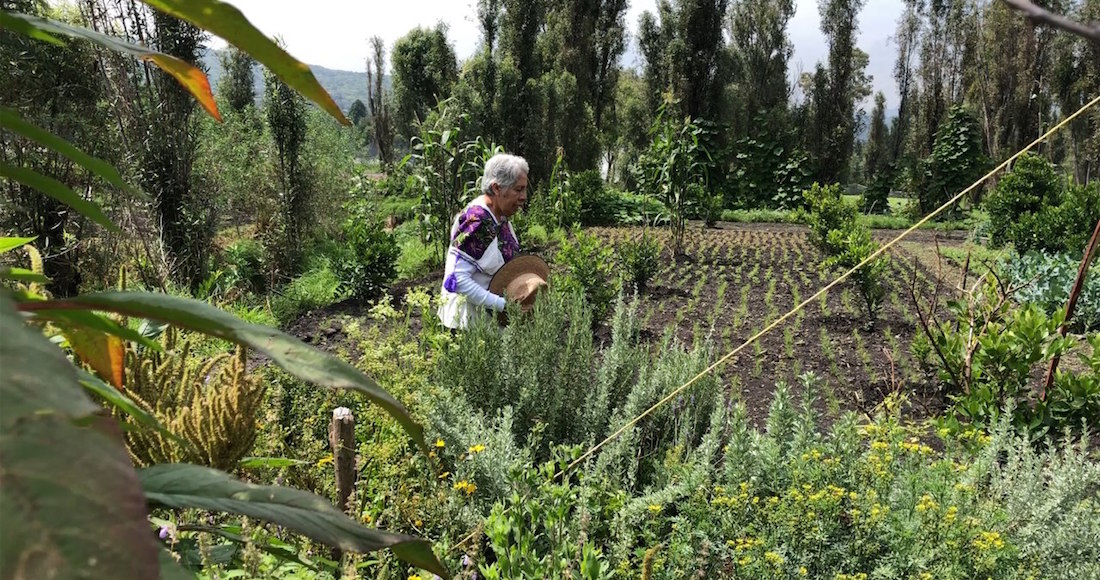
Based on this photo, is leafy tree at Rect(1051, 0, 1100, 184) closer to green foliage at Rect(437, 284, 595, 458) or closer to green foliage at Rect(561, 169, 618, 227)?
green foliage at Rect(561, 169, 618, 227)

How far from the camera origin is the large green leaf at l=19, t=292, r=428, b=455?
44 centimetres

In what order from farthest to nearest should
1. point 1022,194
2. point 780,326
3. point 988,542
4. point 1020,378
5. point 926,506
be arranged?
point 1022,194 → point 780,326 → point 1020,378 → point 926,506 → point 988,542

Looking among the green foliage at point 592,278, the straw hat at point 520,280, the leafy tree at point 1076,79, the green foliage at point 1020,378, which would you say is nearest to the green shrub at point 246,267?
the green foliage at point 592,278

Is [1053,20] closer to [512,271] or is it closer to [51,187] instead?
[51,187]

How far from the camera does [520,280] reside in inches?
148

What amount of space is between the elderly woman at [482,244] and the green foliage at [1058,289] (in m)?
5.13

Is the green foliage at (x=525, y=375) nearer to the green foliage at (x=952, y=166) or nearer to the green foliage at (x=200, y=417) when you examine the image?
the green foliage at (x=200, y=417)

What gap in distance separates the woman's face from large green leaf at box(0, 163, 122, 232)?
3209mm

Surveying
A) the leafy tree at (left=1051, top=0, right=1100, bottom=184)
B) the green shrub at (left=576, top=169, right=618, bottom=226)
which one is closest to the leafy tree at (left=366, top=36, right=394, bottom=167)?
the green shrub at (left=576, top=169, right=618, bottom=226)

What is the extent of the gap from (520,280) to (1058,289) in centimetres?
626

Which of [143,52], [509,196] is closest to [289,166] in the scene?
[509,196]

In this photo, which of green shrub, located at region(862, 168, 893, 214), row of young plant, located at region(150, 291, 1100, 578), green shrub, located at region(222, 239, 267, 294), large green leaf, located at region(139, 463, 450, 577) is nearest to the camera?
large green leaf, located at region(139, 463, 450, 577)

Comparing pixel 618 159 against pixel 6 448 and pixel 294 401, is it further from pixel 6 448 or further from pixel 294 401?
pixel 6 448

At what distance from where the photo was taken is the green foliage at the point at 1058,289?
651 centimetres
